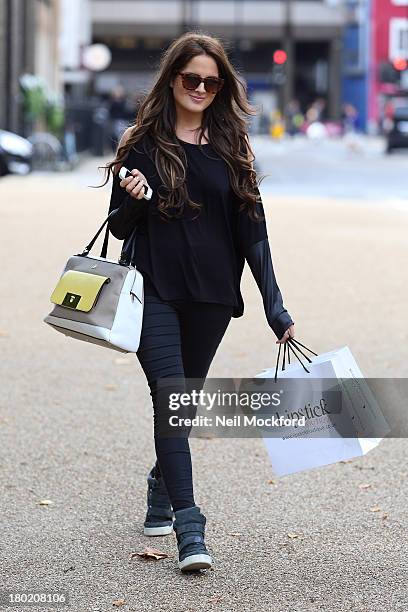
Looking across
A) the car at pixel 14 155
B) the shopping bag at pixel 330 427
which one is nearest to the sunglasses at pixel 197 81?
the shopping bag at pixel 330 427

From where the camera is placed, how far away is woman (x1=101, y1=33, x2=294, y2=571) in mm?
4547

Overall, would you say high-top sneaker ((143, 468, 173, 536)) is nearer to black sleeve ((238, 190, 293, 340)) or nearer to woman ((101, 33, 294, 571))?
woman ((101, 33, 294, 571))

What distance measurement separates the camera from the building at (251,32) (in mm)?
95375

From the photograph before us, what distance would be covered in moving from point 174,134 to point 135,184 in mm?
286

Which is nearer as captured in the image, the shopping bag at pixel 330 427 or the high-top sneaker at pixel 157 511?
the shopping bag at pixel 330 427

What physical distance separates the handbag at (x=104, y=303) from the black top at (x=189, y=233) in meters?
0.06

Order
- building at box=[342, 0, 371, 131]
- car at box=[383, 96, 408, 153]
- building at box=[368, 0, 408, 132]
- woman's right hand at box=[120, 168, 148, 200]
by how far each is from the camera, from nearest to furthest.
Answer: woman's right hand at box=[120, 168, 148, 200]
car at box=[383, 96, 408, 153]
building at box=[368, 0, 408, 132]
building at box=[342, 0, 371, 131]

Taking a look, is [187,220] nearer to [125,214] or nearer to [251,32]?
[125,214]

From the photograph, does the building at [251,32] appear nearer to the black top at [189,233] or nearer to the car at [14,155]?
the car at [14,155]

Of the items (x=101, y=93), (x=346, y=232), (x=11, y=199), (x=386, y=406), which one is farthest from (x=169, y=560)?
(x=101, y=93)

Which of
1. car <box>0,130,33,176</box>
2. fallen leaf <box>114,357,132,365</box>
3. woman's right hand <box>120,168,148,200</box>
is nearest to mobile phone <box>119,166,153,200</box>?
woman's right hand <box>120,168,148,200</box>

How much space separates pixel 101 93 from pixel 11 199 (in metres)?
80.8

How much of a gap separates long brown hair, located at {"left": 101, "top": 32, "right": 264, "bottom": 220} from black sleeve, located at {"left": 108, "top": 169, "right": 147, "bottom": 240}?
65mm

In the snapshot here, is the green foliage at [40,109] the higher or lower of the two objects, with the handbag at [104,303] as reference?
lower
